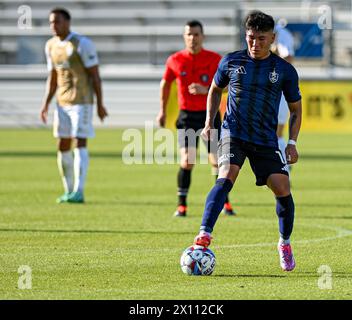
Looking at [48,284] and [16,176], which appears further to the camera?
[16,176]

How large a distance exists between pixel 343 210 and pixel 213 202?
499 centimetres

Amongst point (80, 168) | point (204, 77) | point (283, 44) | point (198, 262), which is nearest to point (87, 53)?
point (80, 168)

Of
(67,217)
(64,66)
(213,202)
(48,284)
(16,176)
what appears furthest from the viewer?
(16,176)

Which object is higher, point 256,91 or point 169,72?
point 256,91

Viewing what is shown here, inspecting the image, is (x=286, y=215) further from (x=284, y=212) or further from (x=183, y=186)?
(x=183, y=186)

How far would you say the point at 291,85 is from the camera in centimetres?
834

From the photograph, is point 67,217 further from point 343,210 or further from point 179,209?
point 343,210

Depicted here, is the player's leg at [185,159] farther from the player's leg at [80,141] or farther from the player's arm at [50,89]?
the player's arm at [50,89]

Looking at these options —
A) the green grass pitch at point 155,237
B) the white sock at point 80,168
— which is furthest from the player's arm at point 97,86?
the green grass pitch at point 155,237

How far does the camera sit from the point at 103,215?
1231cm

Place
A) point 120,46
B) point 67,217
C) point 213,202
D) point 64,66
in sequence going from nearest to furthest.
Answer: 1. point 213,202
2. point 67,217
3. point 64,66
4. point 120,46

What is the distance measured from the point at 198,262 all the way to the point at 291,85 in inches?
67.8

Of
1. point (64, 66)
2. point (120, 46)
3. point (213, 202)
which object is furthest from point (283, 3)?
point (213, 202)

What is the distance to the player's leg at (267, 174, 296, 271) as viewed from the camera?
8.22 metres
